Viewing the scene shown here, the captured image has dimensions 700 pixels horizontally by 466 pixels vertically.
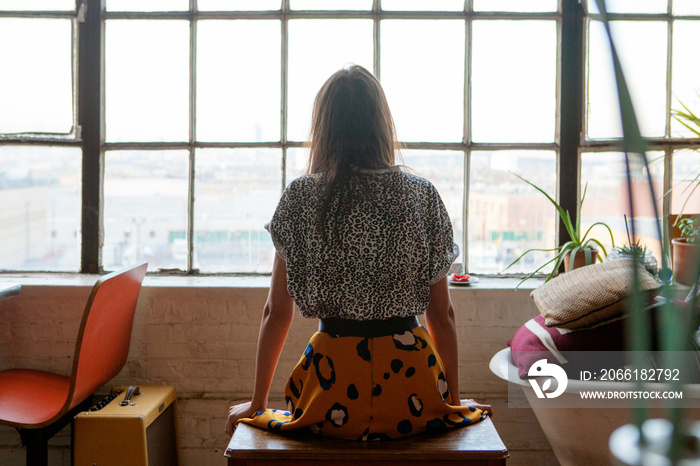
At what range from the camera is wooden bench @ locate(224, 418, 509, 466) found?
4.42 ft

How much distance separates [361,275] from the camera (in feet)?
4.71

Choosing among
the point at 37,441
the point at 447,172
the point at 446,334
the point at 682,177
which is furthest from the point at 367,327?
the point at 682,177

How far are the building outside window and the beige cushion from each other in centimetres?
73

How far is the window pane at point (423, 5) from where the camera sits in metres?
2.72

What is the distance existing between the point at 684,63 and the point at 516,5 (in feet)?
2.80

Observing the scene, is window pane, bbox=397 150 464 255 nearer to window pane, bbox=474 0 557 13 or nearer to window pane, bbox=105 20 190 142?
window pane, bbox=474 0 557 13

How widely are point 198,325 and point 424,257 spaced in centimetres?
141

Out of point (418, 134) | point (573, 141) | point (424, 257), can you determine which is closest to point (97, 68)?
point (418, 134)

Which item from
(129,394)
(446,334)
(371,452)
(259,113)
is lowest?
(129,394)

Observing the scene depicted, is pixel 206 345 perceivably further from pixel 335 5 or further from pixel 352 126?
pixel 335 5

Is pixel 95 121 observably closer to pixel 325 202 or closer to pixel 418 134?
pixel 418 134

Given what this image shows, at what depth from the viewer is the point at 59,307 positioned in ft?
8.18

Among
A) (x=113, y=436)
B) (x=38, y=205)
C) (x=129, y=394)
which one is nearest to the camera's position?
(x=113, y=436)

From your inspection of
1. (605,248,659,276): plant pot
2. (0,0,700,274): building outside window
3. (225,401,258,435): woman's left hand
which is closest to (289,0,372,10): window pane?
(0,0,700,274): building outside window
